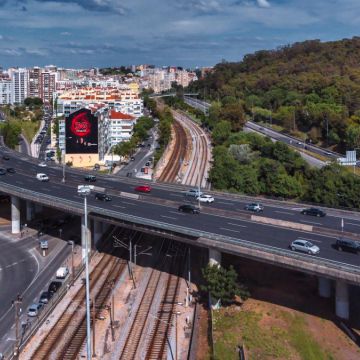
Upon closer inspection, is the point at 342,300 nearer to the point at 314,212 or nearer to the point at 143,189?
the point at 314,212

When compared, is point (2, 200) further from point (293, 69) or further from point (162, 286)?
point (293, 69)

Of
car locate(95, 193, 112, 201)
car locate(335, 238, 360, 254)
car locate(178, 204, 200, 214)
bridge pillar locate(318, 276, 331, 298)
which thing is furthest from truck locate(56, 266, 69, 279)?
car locate(335, 238, 360, 254)

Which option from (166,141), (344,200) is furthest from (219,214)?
(166,141)

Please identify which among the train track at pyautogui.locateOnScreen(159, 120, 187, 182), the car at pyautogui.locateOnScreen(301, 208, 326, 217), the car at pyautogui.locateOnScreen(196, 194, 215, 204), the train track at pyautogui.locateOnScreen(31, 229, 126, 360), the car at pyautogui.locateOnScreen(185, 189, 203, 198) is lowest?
the train track at pyautogui.locateOnScreen(31, 229, 126, 360)

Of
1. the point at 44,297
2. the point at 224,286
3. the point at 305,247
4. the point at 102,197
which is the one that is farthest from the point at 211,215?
the point at 44,297

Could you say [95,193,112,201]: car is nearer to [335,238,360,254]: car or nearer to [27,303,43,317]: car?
[27,303,43,317]: car

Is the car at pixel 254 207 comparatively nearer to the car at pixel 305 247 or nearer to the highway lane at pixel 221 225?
the highway lane at pixel 221 225
